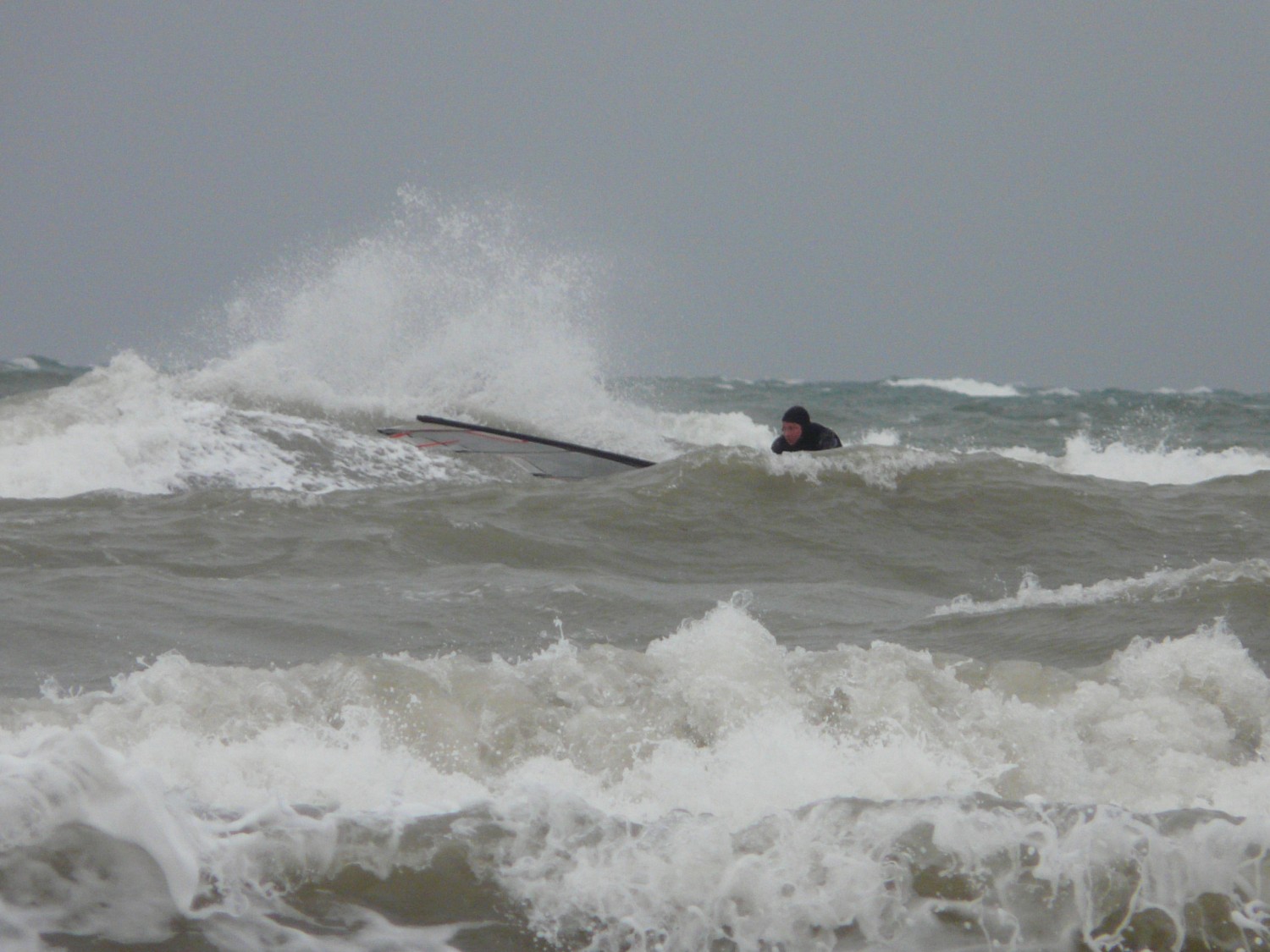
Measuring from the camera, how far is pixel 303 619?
6090 mm

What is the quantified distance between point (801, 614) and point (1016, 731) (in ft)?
8.15

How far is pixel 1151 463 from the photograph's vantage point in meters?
16.6

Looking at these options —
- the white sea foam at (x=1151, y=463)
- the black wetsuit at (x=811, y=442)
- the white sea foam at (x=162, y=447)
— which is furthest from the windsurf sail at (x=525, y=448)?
the white sea foam at (x=1151, y=463)

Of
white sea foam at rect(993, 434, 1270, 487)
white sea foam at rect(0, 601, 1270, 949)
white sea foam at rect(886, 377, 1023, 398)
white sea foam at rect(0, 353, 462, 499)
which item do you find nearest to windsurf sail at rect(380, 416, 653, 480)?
white sea foam at rect(0, 353, 462, 499)

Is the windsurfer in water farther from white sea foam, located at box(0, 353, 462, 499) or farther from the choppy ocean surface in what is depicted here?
white sea foam, located at box(0, 353, 462, 499)

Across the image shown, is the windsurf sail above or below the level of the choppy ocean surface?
above

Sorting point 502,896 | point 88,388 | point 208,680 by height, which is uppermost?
point 88,388

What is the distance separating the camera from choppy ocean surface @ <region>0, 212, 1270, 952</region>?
3.01 m

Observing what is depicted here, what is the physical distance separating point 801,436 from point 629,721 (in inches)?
267

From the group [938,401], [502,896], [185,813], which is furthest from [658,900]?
[938,401]

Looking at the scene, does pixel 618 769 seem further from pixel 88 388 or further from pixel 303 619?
pixel 88 388

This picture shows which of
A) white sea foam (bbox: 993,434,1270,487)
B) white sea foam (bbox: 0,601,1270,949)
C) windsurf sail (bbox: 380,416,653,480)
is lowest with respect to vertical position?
white sea foam (bbox: 0,601,1270,949)

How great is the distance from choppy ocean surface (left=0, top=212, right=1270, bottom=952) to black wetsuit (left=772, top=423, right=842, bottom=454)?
38.9 inches

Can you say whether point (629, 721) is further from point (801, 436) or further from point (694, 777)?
point (801, 436)
